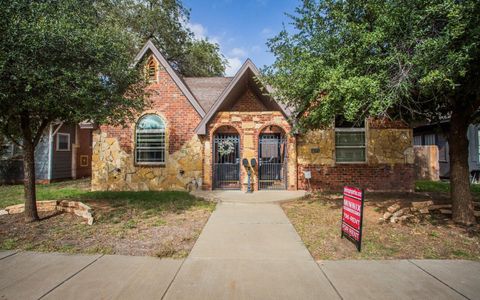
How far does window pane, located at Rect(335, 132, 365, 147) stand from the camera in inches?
428

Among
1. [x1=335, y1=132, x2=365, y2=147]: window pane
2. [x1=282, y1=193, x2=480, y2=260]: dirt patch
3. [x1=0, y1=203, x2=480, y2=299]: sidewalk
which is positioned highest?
[x1=335, y1=132, x2=365, y2=147]: window pane

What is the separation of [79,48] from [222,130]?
642 cm

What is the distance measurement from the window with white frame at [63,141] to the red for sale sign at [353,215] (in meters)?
16.4

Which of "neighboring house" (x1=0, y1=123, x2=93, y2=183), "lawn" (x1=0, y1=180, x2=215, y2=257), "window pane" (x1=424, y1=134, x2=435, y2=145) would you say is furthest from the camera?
"window pane" (x1=424, y1=134, x2=435, y2=145)

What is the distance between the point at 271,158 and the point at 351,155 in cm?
352

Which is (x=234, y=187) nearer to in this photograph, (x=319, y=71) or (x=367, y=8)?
(x=319, y=71)

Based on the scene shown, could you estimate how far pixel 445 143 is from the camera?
16.0 meters

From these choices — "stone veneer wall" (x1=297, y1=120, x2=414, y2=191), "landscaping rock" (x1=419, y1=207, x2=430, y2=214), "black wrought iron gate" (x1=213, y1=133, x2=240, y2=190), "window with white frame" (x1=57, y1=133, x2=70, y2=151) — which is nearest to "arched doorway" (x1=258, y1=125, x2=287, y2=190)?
"stone veneer wall" (x1=297, y1=120, x2=414, y2=191)

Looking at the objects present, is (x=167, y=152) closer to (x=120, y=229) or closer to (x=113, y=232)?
(x=120, y=229)

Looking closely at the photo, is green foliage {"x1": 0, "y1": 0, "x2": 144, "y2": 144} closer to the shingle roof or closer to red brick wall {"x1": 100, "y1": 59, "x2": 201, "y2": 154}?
red brick wall {"x1": 100, "y1": 59, "x2": 201, "y2": 154}

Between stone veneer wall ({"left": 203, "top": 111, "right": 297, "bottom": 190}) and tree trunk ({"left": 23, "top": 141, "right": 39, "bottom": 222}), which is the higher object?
stone veneer wall ({"left": 203, "top": 111, "right": 297, "bottom": 190})

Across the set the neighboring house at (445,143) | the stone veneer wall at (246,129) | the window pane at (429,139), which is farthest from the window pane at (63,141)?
the window pane at (429,139)

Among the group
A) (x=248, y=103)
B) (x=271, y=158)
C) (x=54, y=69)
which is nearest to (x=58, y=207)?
(x=54, y=69)

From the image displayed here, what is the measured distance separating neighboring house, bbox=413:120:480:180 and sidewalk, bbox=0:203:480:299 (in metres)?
9.64
